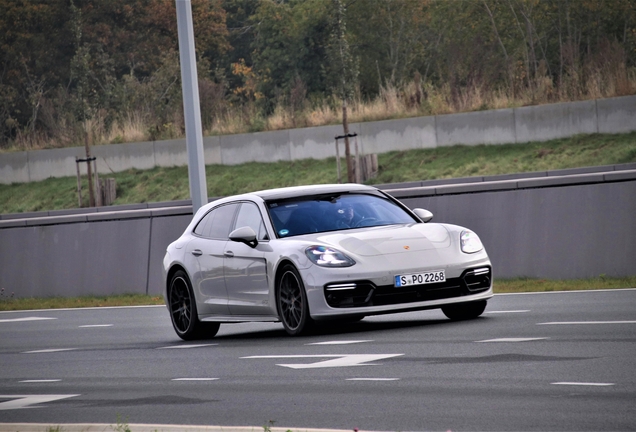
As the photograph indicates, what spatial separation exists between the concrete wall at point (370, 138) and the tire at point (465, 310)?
2568 centimetres

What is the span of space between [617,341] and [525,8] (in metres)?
46.1

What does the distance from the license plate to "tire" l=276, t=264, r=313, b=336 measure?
873 millimetres

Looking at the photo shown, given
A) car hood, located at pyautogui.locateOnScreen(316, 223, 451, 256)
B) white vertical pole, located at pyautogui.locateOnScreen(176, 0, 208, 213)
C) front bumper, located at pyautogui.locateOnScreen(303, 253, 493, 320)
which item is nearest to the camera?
front bumper, located at pyautogui.locateOnScreen(303, 253, 493, 320)

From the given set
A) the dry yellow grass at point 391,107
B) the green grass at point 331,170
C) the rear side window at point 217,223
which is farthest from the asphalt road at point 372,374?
the dry yellow grass at point 391,107

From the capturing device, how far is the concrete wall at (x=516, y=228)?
16.0m

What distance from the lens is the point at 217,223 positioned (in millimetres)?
14266

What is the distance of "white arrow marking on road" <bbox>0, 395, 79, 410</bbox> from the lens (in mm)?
9414

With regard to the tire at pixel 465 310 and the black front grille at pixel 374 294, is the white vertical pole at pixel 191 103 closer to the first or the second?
the tire at pixel 465 310

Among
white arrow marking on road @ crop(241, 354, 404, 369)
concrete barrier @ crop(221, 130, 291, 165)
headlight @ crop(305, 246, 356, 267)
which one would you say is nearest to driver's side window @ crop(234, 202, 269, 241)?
headlight @ crop(305, 246, 356, 267)

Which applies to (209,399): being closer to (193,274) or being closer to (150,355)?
(150,355)

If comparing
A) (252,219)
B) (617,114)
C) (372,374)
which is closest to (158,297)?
(252,219)

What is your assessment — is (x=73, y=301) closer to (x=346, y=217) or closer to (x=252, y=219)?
(x=252, y=219)

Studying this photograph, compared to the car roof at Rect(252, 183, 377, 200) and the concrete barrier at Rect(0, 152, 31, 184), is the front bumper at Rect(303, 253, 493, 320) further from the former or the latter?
the concrete barrier at Rect(0, 152, 31, 184)

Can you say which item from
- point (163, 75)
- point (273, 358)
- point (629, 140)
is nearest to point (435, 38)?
point (163, 75)
